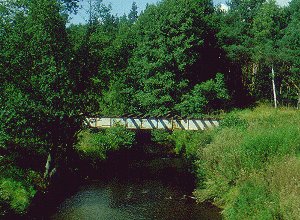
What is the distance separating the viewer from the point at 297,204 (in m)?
14.8

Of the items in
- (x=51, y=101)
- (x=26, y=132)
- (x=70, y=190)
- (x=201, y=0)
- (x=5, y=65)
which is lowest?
(x=70, y=190)

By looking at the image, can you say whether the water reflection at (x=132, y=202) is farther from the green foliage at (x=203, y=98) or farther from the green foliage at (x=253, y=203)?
the green foliage at (x=203, y=98)

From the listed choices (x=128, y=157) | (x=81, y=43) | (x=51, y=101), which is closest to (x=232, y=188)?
(x=51, y=101)

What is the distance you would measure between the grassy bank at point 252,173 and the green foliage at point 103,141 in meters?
11.4

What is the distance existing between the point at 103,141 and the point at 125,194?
1103 cm

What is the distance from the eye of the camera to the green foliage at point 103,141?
36.3m

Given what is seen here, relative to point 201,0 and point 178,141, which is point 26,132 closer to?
point 178,141

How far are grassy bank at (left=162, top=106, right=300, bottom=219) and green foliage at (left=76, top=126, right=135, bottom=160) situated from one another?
1143cm

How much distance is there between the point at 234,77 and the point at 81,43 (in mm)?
42625

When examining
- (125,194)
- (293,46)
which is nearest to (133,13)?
(293,46)

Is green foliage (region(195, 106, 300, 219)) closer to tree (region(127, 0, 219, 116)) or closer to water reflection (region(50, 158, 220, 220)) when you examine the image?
water reflection (region(50, 158, 220, 220))

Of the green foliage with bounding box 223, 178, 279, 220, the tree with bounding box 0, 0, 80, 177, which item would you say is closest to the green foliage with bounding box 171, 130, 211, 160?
the tree with bounding box 0, 0, 80, 177

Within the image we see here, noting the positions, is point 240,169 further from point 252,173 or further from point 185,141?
point 185,141

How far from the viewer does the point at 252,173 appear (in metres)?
21.1
